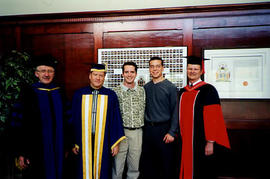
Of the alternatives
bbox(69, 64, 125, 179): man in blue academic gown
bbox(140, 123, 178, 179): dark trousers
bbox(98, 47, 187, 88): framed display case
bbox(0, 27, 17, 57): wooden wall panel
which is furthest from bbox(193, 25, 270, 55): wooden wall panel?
bbox(0, 27, 17, 57): wooden wall panel

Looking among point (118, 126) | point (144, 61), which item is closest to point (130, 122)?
point (118, 126)

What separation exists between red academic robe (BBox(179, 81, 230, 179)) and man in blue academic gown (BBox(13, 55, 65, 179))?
164 cm

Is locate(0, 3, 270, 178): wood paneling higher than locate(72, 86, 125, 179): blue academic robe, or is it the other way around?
locate(0, 3, 270, 178): wood paneling

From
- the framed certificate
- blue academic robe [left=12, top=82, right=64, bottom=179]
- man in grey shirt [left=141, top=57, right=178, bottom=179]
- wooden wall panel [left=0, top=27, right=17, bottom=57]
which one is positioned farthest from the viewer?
wooden wall panel [left=0, top=27, right=17, bottom=57]

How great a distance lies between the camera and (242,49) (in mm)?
2570

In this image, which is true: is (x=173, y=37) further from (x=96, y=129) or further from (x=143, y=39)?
(x=96, y=129)

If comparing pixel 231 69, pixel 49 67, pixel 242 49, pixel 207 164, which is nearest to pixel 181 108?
pixel 207 164

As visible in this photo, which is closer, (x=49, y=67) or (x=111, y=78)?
(x=49, y=67)

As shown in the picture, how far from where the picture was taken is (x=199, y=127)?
207cm

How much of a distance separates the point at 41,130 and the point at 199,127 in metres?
2.02

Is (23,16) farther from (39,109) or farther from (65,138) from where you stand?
(65,138)

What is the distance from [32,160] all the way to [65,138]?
1.46 feet

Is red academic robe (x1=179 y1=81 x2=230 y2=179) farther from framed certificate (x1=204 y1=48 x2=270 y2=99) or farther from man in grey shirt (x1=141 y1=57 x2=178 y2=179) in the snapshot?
framed certificate (x1=204 y1=48 x2=270 y2=99)

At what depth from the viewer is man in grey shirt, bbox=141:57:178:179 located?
6.99 ft
